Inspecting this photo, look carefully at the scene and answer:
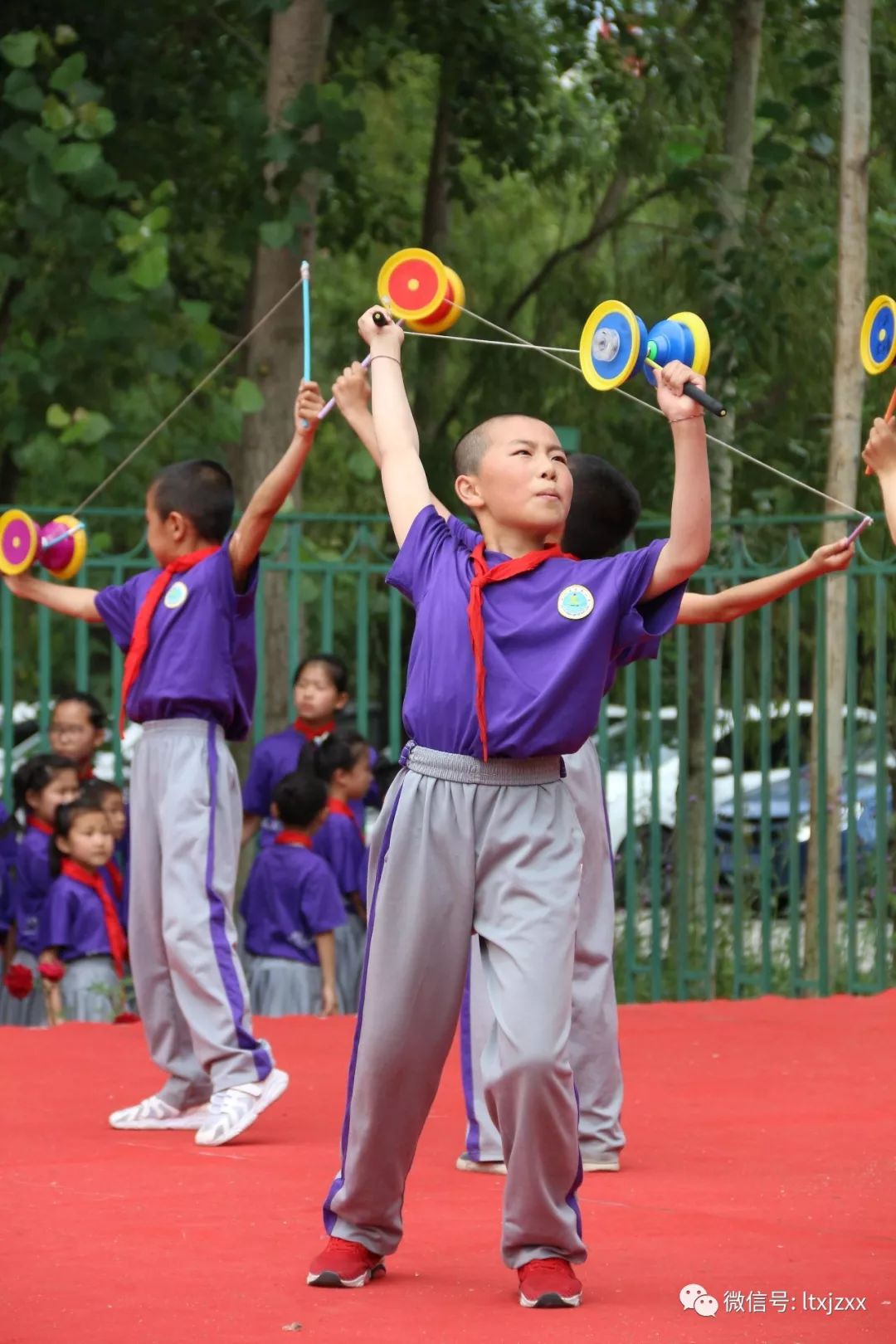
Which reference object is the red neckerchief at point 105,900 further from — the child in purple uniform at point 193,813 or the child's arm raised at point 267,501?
the child's arm raised at point 267,501

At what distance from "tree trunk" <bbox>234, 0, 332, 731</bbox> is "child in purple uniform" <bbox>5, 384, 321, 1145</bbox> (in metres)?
3.61

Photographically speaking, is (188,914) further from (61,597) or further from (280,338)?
(280,338)

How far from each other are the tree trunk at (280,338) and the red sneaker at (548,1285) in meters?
5.85

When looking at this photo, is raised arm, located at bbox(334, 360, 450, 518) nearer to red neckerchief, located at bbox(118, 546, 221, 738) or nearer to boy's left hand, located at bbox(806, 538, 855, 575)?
boy's left hand, located at bbox(806, 538, 855, 575)

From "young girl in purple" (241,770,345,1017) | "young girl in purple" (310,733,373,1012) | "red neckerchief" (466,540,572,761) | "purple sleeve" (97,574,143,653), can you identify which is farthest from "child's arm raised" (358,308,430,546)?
"young girl in purple" (310,733,373,1012)

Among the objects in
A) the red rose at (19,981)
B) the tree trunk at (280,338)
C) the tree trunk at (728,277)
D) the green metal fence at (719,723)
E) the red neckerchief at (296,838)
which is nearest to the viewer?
the red rose at (19,981)

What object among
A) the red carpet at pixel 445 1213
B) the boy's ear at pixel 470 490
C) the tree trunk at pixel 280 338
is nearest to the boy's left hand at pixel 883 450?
the boy's ear at pixel 470 490

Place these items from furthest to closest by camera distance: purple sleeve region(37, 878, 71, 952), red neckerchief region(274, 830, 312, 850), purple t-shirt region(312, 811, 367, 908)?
purple t-shirt region(312, 811, 367, 908)
red neckerchief region(274, 830, 312, 850)
purple sleeve region(37, 878, 71, 952)

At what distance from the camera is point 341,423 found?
575 inches

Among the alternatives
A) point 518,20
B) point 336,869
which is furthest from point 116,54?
point 336,869

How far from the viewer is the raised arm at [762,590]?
4.56 meters

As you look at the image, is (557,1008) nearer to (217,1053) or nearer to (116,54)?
(217,1053)

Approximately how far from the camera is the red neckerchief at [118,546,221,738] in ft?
19.0

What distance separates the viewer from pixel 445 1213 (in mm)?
4625
